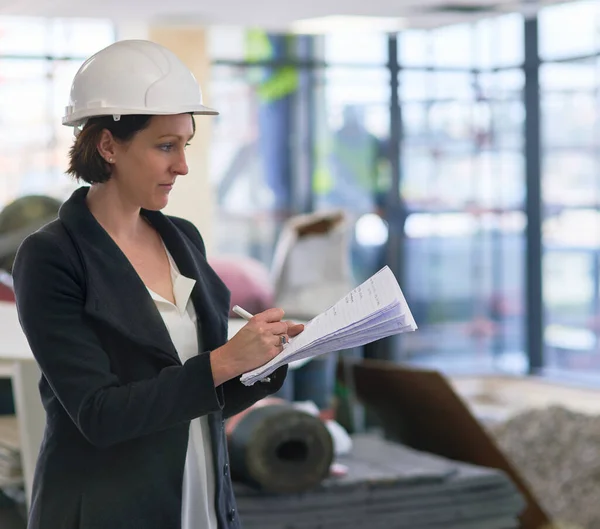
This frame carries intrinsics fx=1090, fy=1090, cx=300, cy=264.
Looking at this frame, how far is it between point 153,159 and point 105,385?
1.12 feet

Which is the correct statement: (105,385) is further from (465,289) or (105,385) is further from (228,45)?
(465,289)

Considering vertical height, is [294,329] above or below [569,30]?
below

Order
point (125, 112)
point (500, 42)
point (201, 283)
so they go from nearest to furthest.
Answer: point (125, 112), point (201, 283), point (500, 42)

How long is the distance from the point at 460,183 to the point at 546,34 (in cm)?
141

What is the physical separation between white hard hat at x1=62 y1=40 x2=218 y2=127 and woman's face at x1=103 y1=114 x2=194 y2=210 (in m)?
0.02

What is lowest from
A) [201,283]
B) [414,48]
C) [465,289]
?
[465,289]

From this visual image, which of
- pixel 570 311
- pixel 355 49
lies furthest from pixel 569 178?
pixel 355 49

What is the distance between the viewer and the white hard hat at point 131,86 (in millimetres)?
1581

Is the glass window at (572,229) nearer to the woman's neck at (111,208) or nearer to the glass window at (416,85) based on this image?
the glass window at (416,85)

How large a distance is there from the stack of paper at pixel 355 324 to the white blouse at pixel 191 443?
6.0 inches

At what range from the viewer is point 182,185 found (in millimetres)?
7703

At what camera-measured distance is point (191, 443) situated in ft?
5.49

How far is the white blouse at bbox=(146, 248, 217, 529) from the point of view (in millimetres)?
1639

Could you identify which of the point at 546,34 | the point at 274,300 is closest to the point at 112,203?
the point at 274,300
